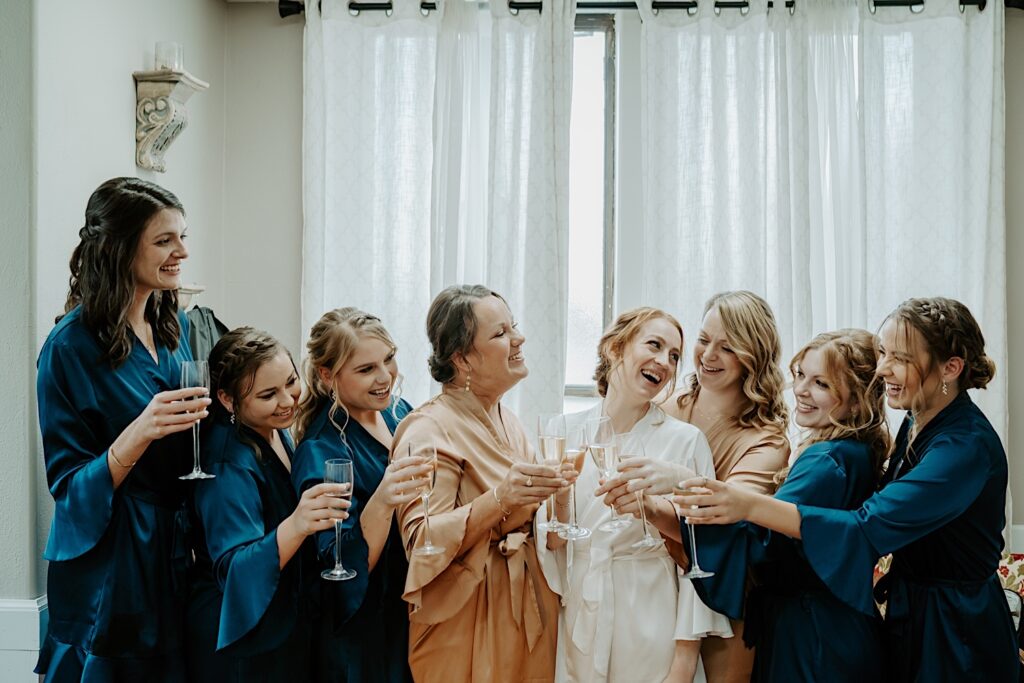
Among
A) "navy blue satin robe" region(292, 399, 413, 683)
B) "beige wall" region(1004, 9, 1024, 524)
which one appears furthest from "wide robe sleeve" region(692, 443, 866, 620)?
"beige wall" region(1004, 9, 1024, 524)

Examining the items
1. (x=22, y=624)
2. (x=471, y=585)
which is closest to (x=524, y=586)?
(x=471, y=585)

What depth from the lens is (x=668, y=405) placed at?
2924 millimetres

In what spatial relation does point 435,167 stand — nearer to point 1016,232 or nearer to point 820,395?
point 820,395

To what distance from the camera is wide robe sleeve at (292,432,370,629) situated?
2.31 m

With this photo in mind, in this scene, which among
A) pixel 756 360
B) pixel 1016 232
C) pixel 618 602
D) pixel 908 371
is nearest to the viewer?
pixel 908 371

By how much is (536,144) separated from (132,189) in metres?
1.96

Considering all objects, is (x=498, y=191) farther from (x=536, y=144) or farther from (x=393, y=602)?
(x=393, y=602)

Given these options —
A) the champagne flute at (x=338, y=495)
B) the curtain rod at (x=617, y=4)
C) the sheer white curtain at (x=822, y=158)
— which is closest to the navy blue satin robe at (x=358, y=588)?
the champagne flute at (x=338, y=495)

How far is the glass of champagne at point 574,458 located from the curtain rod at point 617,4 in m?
2.44

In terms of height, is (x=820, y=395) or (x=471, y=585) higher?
(x=820, y=395)

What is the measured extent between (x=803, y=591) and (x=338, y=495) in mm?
1168

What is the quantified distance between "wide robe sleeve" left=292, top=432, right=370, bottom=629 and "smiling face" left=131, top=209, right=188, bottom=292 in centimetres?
58

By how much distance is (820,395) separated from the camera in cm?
246

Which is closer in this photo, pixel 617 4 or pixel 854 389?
pixel 854 389
